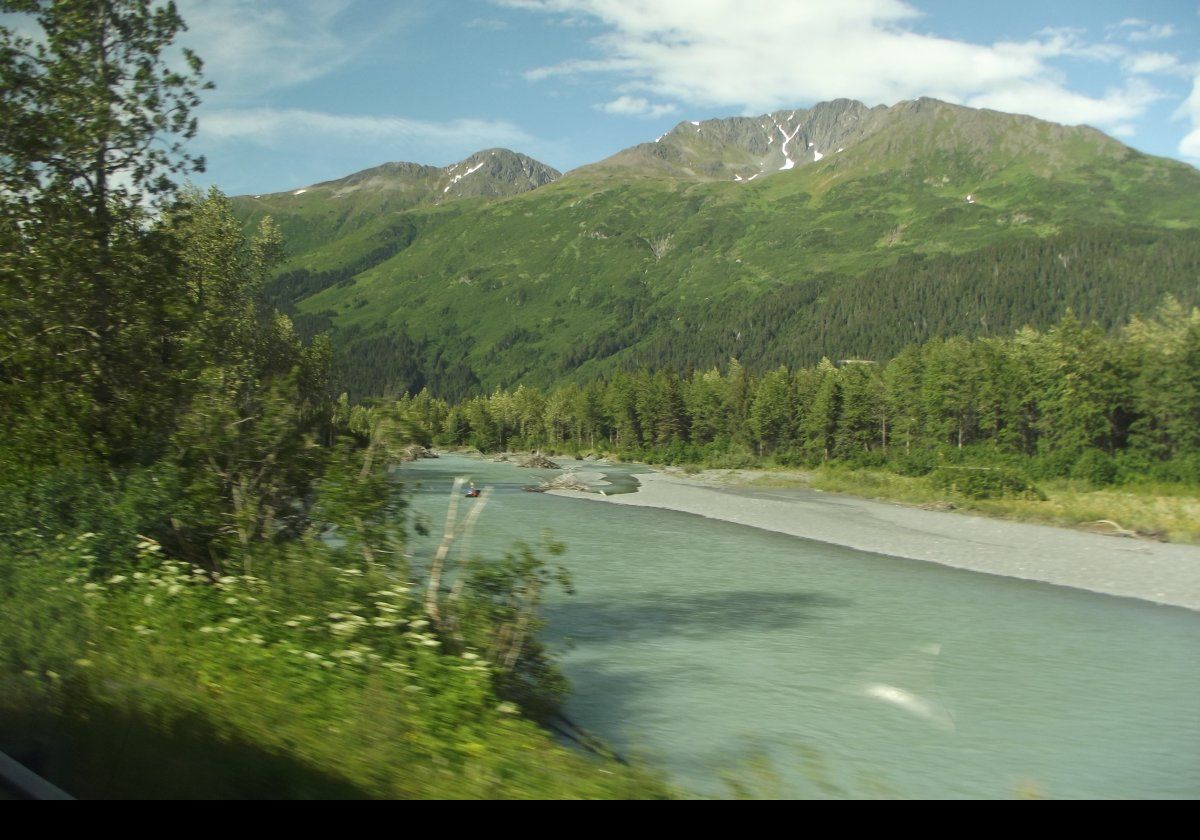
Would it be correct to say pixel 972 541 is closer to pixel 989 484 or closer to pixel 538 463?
pixel 989 484

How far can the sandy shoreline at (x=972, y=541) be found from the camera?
3005cm

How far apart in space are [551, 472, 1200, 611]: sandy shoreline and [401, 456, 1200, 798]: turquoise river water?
3102 millimetres

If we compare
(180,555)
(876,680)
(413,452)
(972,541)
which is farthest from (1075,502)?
(180,555)

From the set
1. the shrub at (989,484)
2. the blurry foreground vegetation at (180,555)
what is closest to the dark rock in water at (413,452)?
the blurry foreground vegetation at (180,555)

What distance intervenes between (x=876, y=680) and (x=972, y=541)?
2666 cm

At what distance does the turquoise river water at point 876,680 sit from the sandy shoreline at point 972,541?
10.2 ft

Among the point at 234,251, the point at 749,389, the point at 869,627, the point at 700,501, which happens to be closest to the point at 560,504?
the point at 700,501

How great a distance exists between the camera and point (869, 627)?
21109 millimetres

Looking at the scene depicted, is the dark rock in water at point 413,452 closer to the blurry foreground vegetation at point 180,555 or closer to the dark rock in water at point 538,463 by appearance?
the blurry foreground vegetation at point 180,555

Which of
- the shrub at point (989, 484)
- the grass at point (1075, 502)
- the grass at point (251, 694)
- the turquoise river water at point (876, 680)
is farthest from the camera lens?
the shrub at point (989, 484)

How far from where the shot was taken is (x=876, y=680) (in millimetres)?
16594

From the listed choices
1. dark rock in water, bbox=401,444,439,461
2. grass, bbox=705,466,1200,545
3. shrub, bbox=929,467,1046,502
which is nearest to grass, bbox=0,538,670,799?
dark rock in water, bbox=401,444,439,461

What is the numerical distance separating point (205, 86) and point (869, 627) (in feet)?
60.8

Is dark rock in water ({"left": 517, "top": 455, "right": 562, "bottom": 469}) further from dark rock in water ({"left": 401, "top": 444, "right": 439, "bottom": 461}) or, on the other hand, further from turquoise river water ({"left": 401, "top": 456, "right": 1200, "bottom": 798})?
dark rock in water ({"left": 401, "top": 444, "right": 439, "bottom": 461})
